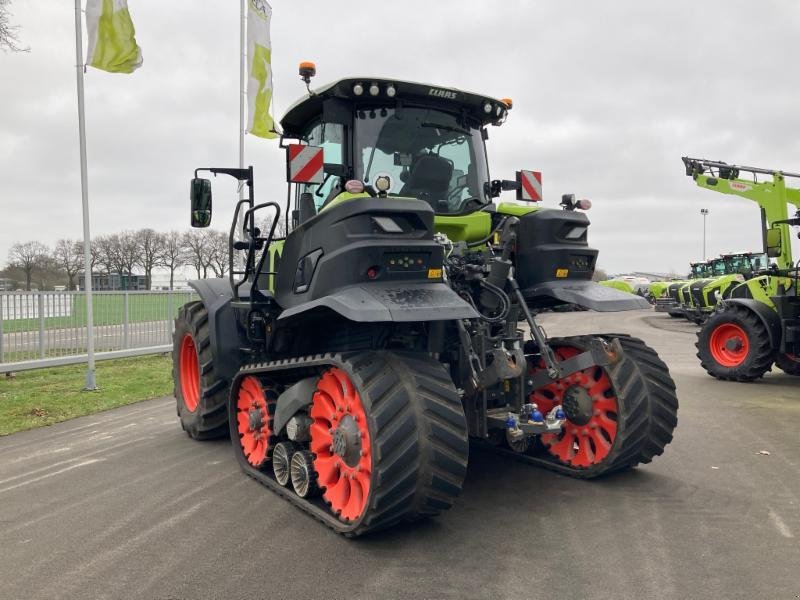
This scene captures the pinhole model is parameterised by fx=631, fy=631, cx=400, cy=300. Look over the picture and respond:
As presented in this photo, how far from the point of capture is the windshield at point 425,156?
4477 millimetres

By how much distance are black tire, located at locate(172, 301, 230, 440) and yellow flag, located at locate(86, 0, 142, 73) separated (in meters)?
5.48

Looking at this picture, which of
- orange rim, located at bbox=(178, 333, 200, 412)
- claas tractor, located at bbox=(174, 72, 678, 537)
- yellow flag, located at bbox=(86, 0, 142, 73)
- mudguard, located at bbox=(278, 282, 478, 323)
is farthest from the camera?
yellow flag, located at bbox=(86, 0, 142, 73)

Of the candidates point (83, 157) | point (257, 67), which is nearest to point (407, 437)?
point (83, 157)

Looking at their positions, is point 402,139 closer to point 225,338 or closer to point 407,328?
point 407,328

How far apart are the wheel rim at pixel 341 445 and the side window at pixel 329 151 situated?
1.40 metres

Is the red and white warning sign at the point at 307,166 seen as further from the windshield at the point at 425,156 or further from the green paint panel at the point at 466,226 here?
the green paint panel at the point at 466,226

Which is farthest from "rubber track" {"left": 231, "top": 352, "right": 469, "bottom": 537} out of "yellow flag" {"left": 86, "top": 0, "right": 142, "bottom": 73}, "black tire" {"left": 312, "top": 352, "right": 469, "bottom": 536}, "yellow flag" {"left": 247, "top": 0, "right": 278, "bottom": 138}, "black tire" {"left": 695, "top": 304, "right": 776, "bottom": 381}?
"yellow flag" {"left": 247, "top": 0, "right": 278, "bottom": 138}

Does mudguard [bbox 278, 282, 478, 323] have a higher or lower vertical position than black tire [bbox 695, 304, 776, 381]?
higher

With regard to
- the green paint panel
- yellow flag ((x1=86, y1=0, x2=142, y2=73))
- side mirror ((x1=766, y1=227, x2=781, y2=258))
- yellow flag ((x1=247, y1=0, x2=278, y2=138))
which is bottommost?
the green paint panel

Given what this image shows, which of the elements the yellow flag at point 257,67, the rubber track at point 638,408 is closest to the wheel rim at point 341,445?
the rubber track at point 638,408

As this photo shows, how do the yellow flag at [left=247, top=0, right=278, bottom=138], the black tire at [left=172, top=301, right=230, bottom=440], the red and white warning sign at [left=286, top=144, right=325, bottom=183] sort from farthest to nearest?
the yellow flag at [left=247, top=0, right=278, bottom=138] < the black tire at [left=172, top=301, right=230, bottom=440] < the red and white warning sign at [left=286, top=144, right=325, bottom=183]

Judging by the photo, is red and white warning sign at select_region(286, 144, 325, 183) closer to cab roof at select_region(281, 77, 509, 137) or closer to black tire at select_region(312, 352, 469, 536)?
cab roof at select_region(281, 77, 509, 137)

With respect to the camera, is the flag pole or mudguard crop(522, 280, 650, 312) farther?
the flag pole

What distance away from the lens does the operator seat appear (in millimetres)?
4566
